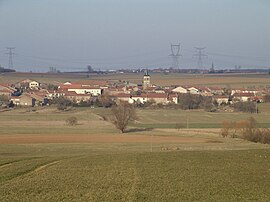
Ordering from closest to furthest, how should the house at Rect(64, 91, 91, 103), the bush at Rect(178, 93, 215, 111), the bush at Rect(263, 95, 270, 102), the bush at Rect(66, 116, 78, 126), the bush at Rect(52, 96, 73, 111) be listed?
the bush at Rect(66, 116, 78, 126) → the bush at Rect(52, 96, 73, 111) → the bush at Rect(178, 93, 215, 111) → the bush at Rect(263, 95, 270, 102) → the house at Rect(64, 91, 91, 103)

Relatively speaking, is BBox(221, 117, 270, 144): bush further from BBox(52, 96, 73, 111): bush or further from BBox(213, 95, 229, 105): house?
BBox(213, 95, 229, 105): house

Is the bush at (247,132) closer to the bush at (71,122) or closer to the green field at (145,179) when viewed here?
the bush at (71,122)

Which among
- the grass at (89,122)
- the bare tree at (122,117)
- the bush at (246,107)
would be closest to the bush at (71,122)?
the grass at (89,122)

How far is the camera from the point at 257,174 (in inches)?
559

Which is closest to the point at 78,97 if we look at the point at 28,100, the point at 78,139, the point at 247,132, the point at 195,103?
the point at 28,100

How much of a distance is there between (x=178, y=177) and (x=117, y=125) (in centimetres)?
3176

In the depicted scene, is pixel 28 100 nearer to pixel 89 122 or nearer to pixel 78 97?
pixel 78 97

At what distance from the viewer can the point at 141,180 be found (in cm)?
1267

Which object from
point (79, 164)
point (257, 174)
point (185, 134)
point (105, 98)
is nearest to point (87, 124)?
point (185, 134)

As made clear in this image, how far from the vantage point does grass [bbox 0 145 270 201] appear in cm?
1049

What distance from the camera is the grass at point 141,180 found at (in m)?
10.5

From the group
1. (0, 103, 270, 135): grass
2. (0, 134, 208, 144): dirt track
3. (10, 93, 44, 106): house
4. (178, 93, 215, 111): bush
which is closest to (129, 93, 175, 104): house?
(178, 93, 215, 111): bush

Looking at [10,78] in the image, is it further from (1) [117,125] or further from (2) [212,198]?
(2) [212,198]

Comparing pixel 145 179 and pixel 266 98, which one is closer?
pixel 145 179
